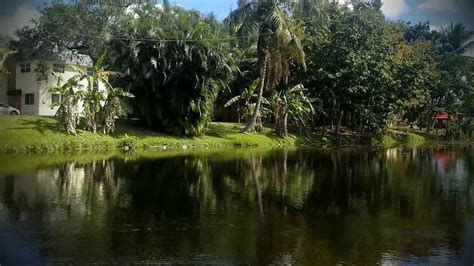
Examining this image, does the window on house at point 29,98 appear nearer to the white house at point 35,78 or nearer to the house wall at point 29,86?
the white house at point 35,78

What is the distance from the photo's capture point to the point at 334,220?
10.4 meters

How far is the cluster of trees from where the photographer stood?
97.1ft

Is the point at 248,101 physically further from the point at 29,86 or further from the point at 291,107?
the point at 29,86

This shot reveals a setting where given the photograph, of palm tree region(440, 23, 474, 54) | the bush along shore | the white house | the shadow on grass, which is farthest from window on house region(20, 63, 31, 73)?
palm tree region(440, 23, 474, 54)

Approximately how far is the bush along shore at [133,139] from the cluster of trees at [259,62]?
1024 mm

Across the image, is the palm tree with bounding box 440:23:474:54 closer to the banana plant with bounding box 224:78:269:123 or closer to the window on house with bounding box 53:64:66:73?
the banana plant with bounding box 224:78:269:123

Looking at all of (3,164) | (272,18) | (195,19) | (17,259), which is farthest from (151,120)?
(17,259)

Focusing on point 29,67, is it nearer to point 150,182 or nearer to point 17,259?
point 150,182

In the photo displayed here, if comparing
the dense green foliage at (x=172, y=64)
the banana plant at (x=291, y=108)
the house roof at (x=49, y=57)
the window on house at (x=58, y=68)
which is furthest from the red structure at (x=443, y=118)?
the window on house at (x=58, y=68)

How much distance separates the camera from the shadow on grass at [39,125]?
80.7 ft

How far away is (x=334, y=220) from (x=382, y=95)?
30.0 m

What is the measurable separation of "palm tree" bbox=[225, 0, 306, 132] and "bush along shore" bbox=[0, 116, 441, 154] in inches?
83.6

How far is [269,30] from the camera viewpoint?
31828mm

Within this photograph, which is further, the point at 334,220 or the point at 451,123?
the point at 451,123
